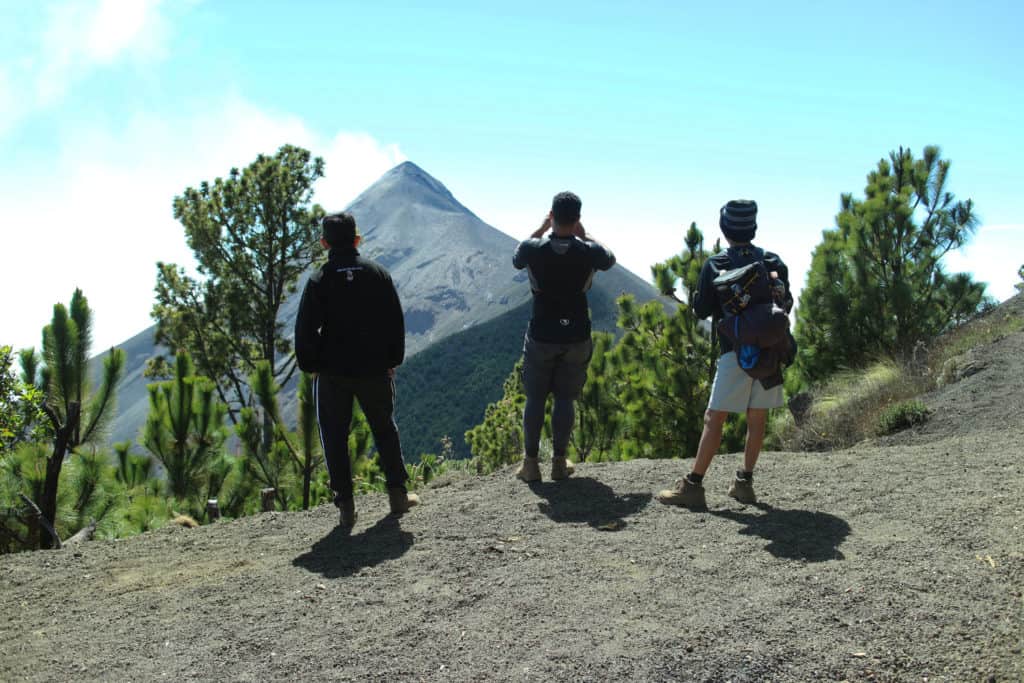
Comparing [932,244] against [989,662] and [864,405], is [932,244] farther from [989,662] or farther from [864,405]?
[989,662]

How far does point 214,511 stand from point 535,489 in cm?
306

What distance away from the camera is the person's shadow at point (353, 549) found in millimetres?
4883

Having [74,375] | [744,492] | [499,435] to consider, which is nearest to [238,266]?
[499,435]

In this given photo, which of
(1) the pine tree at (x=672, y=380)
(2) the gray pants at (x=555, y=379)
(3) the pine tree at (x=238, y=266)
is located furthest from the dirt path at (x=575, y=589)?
(3) the pine tree at (x=238, y=266)

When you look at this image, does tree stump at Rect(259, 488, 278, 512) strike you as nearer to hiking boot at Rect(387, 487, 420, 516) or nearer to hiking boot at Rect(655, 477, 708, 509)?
hiking boot at Rect(387, 487, 420, 516)

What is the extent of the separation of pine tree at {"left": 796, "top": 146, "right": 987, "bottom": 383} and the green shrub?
132 inches

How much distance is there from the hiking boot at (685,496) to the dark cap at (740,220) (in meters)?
1.59

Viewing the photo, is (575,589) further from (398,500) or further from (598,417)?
(598,417)

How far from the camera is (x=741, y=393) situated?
16.5 feet

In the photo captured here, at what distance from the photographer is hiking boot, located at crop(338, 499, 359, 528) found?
18.6 feet

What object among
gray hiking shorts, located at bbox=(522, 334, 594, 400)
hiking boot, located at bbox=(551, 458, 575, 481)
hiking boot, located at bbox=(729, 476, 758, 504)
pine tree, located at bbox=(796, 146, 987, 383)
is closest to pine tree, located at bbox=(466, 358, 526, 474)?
pine tree, located at bbox=(796, 146, 987, 383)

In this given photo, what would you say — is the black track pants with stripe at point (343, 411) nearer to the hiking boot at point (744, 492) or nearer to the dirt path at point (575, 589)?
the dirt path at point (575, 589)

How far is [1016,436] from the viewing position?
7016mm

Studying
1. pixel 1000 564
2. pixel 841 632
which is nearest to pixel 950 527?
pixel 1000 564
